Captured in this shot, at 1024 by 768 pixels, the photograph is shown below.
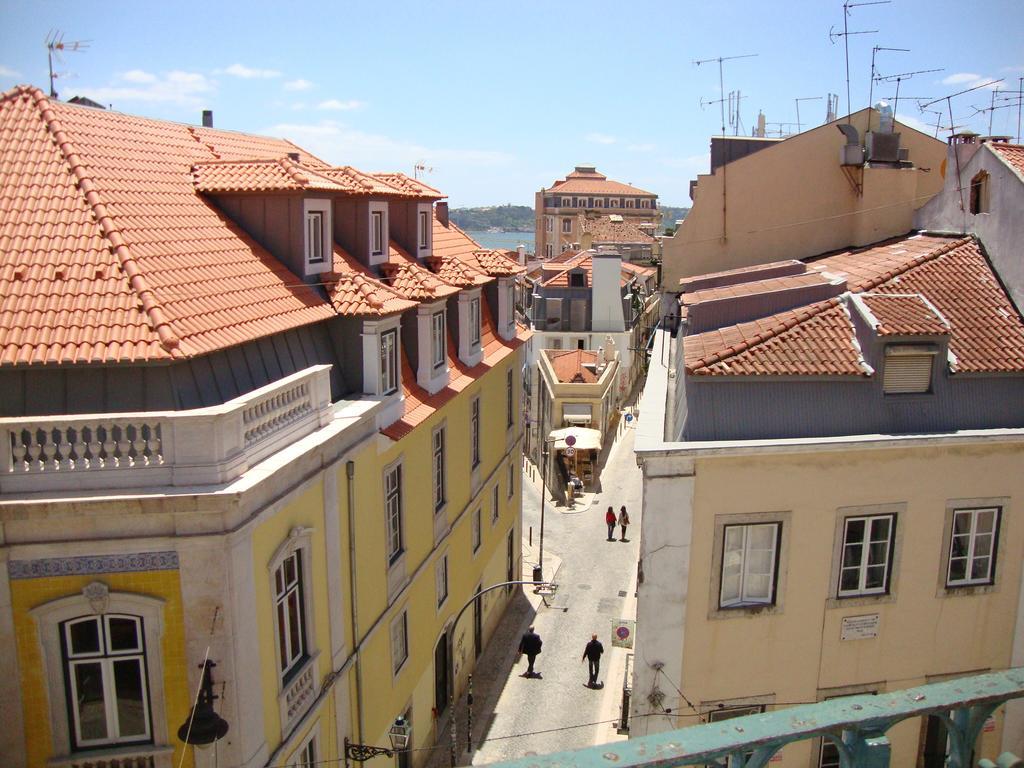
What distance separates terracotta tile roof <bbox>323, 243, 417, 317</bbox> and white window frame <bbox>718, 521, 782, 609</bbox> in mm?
7654

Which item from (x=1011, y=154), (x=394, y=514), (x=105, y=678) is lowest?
(x=394, y=514)

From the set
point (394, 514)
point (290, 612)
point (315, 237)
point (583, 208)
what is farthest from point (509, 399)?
point (583, 208)

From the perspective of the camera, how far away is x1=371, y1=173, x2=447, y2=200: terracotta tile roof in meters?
23.4

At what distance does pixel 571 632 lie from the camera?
95.9 feet

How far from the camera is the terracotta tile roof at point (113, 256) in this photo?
1188 cm

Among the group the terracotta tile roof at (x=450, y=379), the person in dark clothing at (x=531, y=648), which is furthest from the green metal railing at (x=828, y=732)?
the person in dark clothing at (x=531, y=648)

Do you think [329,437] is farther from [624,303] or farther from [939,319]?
[624,303]

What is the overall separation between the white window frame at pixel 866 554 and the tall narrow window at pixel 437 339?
10.2 metres

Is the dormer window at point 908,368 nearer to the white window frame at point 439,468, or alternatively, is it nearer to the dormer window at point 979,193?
the dormer window at point 979,193

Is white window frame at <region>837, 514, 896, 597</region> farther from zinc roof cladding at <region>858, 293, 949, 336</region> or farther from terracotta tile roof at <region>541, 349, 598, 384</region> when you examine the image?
terracotta tile roof at <region>541, 349, 598, 384</region>

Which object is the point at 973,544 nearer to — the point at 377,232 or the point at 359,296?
the point at 359,296

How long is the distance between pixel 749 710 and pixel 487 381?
1404 centimetres

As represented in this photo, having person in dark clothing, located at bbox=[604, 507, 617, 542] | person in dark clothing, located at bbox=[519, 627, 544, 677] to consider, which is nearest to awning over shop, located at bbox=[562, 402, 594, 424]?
person in dark clothing, located at bbox=[604, 507, 617, 542]

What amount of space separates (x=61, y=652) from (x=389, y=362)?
8370 mm
